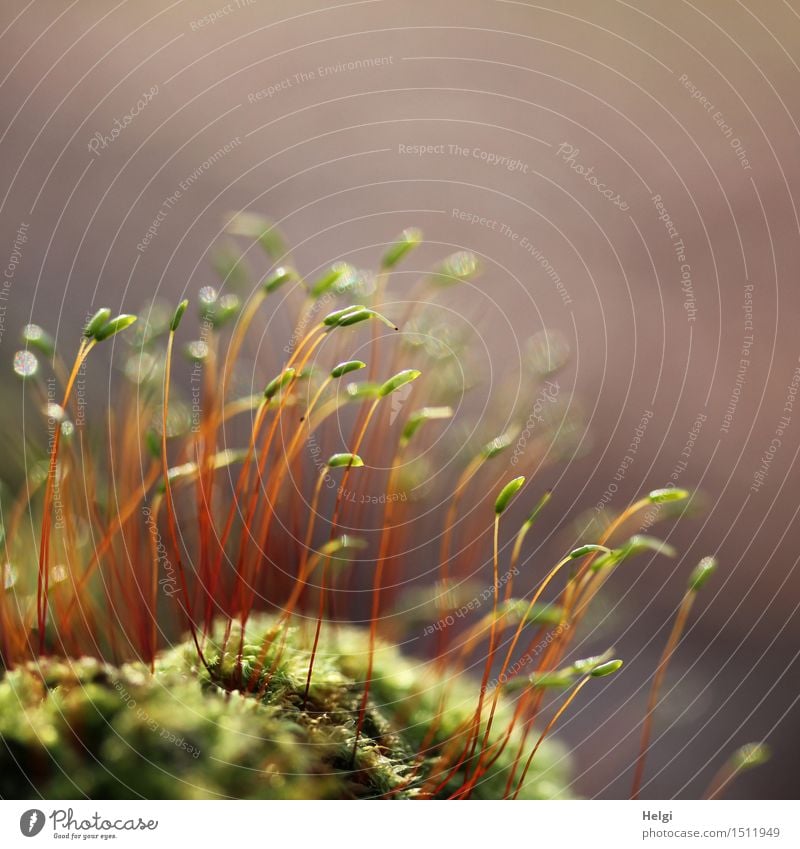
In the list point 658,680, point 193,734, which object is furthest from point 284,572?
point 658,680

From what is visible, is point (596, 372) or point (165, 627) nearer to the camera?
point (165, 627)

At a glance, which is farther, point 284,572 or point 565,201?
point 565,201

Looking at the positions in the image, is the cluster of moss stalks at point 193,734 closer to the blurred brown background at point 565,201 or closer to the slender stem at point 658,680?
the blurred brown background at point 565,201

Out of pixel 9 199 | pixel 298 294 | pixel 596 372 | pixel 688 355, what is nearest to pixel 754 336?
pixel 688 355
